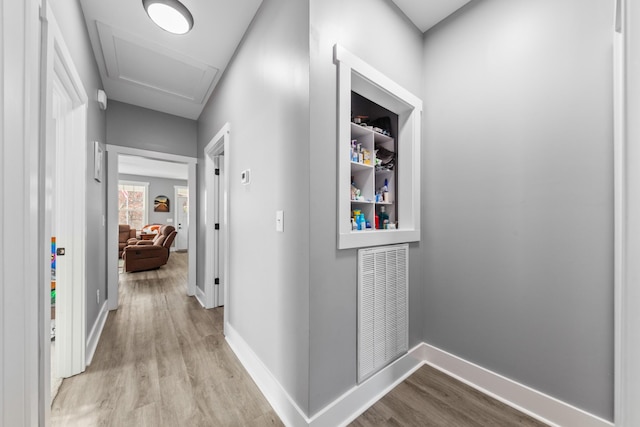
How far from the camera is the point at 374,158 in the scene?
1.88 m

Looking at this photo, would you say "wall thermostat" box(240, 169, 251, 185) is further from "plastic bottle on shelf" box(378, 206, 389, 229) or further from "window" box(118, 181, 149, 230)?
"window" box(118, 181, 149, 230)

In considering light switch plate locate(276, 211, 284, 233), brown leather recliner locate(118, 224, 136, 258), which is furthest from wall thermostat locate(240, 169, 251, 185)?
brown leather recliner locate(118, 224, 136, 258)

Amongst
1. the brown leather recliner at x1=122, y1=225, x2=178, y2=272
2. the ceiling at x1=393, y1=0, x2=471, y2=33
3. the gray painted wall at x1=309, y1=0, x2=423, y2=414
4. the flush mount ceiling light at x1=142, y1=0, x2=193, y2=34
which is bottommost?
the brown leather recliner at x1=122, y1=225, x2=178, y2=272

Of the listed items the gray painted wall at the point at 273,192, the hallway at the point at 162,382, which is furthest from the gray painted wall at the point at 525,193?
the hallway at the point at 162,382

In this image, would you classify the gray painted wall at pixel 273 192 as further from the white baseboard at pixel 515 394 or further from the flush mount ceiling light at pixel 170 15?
the white baseboard at pixel 515 394

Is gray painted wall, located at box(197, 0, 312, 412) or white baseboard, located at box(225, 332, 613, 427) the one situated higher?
gray painted wall, located at box(197, 0, 312, 412)

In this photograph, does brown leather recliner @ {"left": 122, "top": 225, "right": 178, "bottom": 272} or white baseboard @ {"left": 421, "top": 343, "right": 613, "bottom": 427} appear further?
brown leather recliner @ {"left": 122, "top": 225, "right": 178, "bottom": 272}

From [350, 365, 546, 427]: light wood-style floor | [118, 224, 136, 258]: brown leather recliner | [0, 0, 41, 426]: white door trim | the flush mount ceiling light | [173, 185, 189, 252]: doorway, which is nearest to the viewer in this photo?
[0, 0, 41, 426]: white door trim

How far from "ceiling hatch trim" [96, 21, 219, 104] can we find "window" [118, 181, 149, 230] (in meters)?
6.60

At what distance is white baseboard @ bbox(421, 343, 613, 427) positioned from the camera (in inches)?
51.2

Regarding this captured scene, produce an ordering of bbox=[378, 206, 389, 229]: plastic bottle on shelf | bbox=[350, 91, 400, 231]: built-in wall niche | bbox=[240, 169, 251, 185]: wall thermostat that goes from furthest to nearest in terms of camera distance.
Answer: bbox=[378, 206, 389, 229]: plastic bottle on shelf, bbox=[240, 169, 251, 185]: wall thermostat, bbox=[350, 91, 400, 231]: built-in wall niche

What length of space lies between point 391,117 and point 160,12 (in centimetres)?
191

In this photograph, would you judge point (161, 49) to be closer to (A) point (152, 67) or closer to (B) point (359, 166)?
(A) point (152, 67)

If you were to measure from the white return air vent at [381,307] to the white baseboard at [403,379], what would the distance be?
0.10 meters
